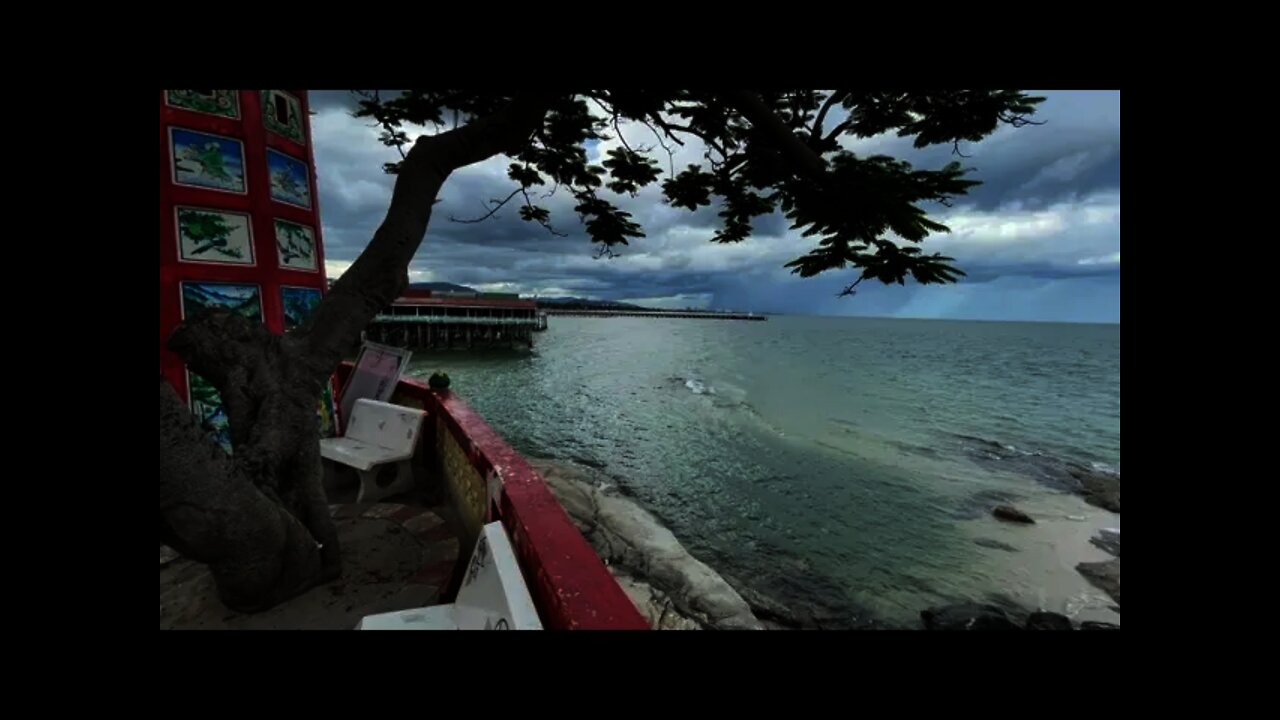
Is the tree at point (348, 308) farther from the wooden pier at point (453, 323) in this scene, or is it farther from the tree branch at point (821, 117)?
the wooden pier at point (453, 323)

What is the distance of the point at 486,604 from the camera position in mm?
2156

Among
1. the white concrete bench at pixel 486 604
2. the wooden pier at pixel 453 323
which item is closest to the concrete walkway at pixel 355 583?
the white concrete bench at pixel 486 604

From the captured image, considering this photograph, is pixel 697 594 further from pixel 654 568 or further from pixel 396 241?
pixel 396 241

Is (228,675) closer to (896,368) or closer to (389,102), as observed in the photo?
(389,102)

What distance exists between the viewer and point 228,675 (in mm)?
1305

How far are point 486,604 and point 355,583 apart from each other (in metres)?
1.60

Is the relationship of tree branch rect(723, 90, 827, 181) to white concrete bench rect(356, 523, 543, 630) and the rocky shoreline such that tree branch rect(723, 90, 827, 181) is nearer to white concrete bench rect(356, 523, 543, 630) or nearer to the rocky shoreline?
white concrete bench rect(356, 523, 543, 630)

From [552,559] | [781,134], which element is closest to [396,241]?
[552,559]

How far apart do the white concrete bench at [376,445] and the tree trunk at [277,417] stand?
5.43ft

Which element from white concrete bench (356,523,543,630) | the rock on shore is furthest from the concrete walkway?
the rock on shore

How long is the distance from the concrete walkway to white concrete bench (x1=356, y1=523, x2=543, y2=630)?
1.96ft

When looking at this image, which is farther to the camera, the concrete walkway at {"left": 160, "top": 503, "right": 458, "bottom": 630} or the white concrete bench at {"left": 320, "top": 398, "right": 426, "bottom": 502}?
the white concrete bench at {"left": 320, "top": 398, "right": 426, "bottom": 502}

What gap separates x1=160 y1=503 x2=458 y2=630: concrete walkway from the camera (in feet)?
9.04

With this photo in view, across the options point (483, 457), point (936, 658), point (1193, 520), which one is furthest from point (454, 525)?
point (1193, 520)
